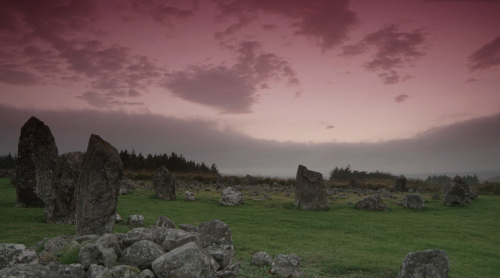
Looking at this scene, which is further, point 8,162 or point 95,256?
point 8,162

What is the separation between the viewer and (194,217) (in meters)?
15.0

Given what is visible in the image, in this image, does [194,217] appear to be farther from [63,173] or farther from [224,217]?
[63,173]

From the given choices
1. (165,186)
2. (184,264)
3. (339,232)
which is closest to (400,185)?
(339,232)

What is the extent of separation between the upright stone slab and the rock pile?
2.72 meters

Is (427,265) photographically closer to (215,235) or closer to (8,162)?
(215,235)

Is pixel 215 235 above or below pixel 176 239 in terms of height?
below

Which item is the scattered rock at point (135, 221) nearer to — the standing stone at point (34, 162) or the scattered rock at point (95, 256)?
the standing stone at point (34, 162)

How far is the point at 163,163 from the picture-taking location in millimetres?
54656

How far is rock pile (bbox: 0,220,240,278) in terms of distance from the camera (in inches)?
227

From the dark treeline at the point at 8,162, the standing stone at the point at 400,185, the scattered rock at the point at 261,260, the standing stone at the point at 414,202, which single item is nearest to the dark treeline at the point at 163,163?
the dark treeline at the point at 8,162

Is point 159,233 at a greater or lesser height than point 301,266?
greater

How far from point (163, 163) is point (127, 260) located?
49528 mm

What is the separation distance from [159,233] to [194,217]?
7.23 metres

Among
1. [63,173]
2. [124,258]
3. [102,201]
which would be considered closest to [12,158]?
[63,173]
